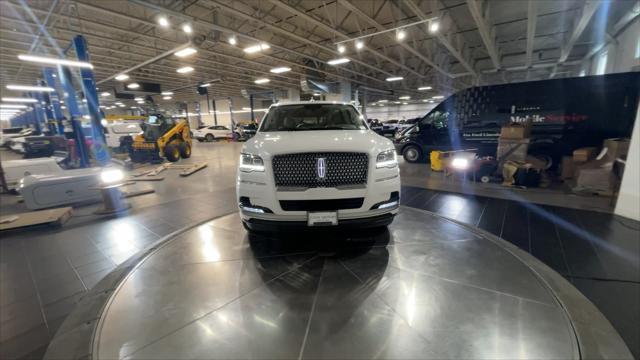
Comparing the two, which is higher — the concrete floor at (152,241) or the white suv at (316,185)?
the white suv at (316,185)

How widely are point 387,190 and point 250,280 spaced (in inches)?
54.9

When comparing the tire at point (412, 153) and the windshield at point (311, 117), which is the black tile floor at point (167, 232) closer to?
the windshield at point (311, 117)

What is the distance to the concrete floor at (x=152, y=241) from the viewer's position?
1890 mm

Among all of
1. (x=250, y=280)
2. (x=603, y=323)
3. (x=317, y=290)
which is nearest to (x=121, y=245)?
(x=250, y=280)

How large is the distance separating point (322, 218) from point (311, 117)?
1.76 metres

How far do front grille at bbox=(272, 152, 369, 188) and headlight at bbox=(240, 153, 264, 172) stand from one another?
0.42 ft

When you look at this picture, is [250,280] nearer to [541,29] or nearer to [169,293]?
[169,293]

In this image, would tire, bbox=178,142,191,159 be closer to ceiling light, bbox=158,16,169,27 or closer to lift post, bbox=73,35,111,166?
lift post, bbox=73,35,111,166

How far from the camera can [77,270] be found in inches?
101

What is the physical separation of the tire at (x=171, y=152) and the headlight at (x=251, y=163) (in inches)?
358

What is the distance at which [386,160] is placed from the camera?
92.0 inches

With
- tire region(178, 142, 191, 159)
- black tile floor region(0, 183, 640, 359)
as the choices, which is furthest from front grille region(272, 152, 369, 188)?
tire region(178, 142, 191, 159)

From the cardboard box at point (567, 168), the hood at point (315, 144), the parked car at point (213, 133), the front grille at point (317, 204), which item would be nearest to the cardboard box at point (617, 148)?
the cardboard box at point (567, 168)

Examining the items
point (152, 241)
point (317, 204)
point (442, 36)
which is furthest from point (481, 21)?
point (152, 241)
